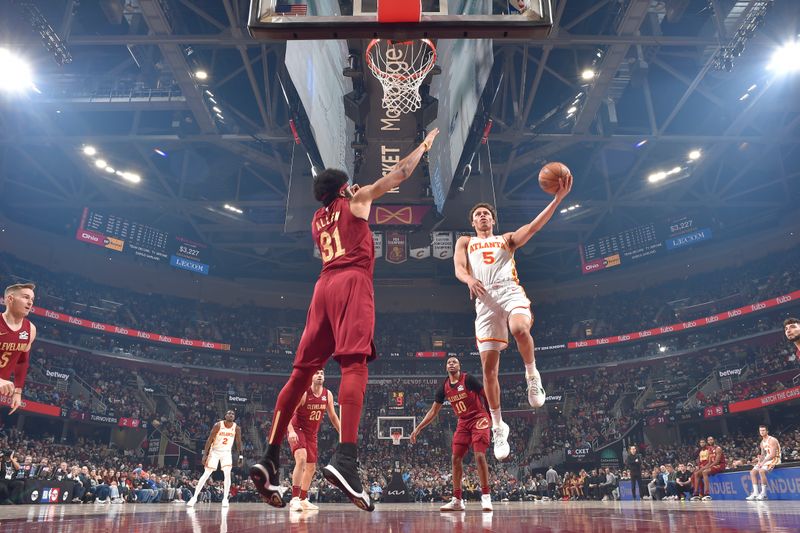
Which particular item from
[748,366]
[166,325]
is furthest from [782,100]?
[166,325]

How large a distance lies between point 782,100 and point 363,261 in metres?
23.3

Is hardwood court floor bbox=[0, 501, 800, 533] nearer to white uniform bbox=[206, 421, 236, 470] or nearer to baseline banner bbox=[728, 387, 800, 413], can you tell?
white uniform bbox=[206, 421, 236, 470]

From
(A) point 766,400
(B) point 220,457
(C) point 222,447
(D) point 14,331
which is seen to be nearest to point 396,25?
(D) point 14,331

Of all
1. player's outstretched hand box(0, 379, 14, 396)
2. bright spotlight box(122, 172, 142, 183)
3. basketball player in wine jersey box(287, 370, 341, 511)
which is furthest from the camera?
bright spotlight box(122, 172, 142, 183)

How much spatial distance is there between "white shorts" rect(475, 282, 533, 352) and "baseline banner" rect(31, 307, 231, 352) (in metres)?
26.5

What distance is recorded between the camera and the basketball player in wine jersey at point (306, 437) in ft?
26.5

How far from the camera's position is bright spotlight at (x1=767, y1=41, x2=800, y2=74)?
1579cm

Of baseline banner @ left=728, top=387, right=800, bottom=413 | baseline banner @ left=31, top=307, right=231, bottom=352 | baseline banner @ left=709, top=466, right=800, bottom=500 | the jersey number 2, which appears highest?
baseline banner @ left=31, top=307, right=231, bottom=352

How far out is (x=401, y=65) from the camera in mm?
11344

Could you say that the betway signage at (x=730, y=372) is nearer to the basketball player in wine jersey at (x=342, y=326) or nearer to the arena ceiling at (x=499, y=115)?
the arena ceiling at (x=499, y=115)

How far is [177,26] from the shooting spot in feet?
50.9

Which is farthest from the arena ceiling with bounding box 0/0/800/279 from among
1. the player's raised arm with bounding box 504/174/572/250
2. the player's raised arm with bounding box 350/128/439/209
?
the player's raised arm with bounding box 350/128/439/209

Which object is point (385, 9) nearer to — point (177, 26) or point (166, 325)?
point (177, 26)

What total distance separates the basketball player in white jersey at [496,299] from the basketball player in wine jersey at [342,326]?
206cm
